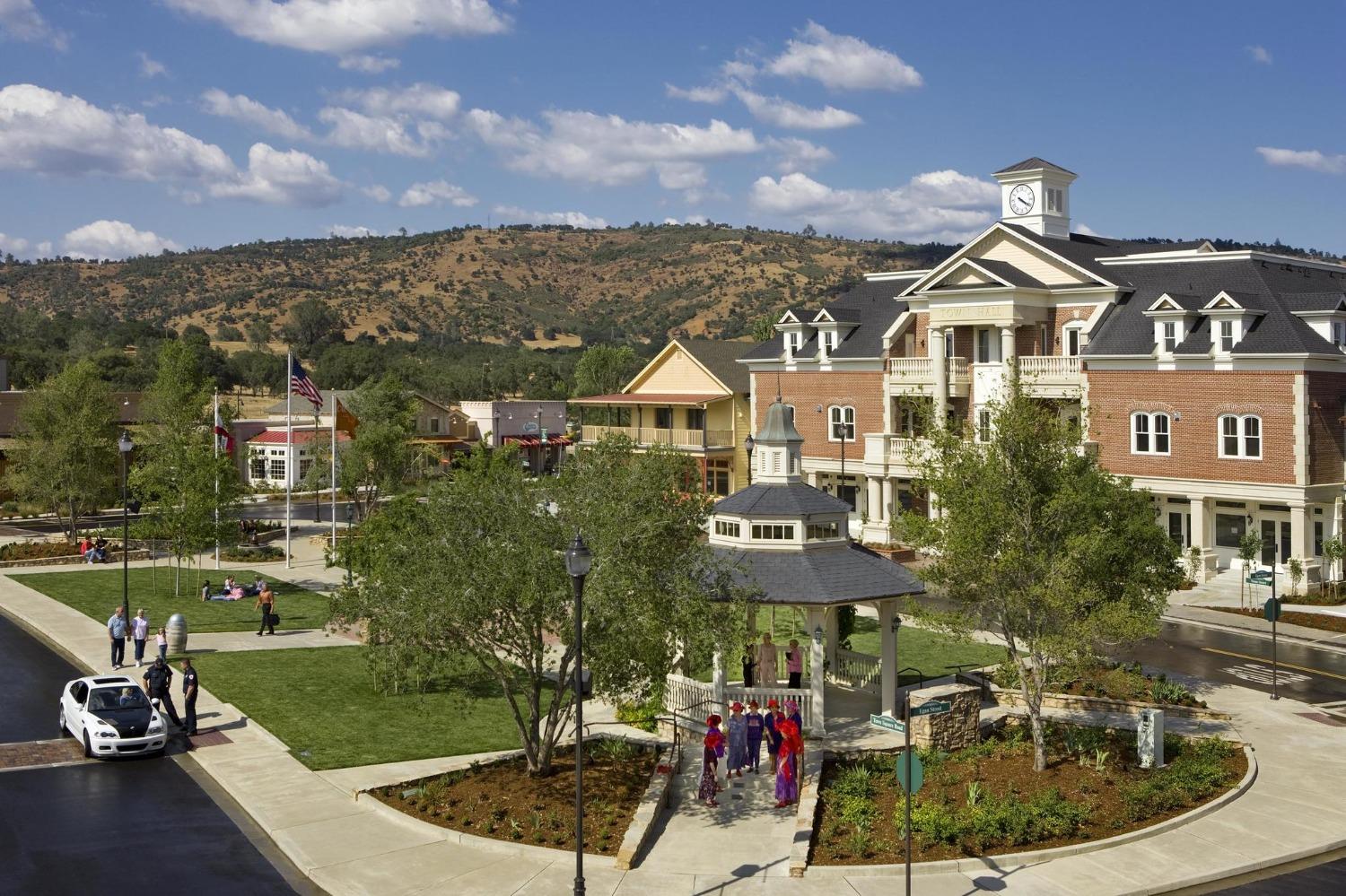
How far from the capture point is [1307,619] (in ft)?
125

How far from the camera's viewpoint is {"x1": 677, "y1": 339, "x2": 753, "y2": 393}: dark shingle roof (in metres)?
66.1

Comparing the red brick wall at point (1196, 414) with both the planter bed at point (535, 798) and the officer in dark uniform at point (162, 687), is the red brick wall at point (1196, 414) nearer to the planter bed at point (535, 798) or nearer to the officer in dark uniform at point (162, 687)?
the planter bed at point (535, 798)

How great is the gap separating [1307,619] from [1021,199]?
88.0ft

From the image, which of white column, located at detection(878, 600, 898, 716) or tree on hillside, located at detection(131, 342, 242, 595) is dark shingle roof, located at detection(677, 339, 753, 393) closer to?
tree on hillside, located at detection(131, 342, 242, 595)

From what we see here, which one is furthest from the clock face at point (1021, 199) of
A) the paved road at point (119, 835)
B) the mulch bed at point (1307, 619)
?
the paved road at point (119, 835)

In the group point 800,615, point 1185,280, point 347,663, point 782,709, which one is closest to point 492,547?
point 782,709

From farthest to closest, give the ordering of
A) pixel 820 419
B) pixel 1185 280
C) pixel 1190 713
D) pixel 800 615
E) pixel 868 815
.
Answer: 1. pixel 820 419
2. pixel 1185 280
3. pixel 800 615
4. pixel 1190 713
5. pixel 868 815

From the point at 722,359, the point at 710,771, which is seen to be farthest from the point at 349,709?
the point at 722,359

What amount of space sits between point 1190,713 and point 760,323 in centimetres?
6434

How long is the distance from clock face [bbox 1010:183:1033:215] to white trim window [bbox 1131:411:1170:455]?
50.0 ft

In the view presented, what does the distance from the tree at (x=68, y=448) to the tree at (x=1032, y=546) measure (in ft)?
140

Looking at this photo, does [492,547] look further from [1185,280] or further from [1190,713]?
[1185,280]

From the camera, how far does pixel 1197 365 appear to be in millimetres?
45219

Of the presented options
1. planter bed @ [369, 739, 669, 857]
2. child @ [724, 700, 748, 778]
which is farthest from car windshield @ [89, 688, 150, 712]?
child @ [724, 700, 748, 778]
